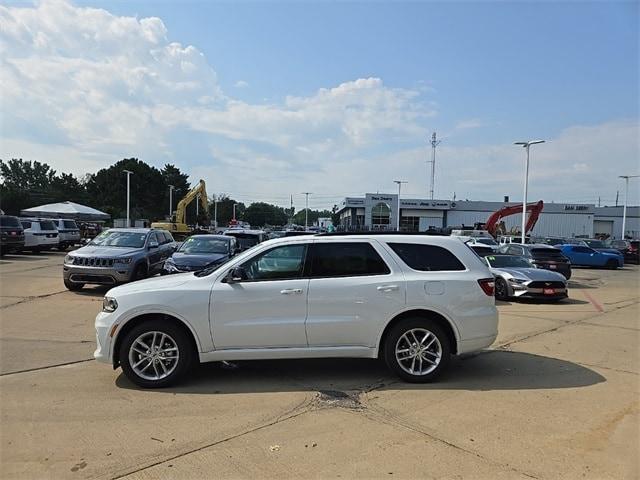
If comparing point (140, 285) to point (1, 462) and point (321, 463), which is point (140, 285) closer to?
point (1, 462)

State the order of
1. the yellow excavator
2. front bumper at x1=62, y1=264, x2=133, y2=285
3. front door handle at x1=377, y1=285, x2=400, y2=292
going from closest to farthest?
1. front door handle at x1=377, y1=285, x2=400, y2=292
2. front bumper at x1=62, y1=264, x2=133, y2=285
3. the yellow excavator

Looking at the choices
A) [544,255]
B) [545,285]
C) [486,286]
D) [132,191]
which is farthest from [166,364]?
[132,191]

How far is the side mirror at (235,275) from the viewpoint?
18.2 ft

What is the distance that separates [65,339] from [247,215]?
134 meters

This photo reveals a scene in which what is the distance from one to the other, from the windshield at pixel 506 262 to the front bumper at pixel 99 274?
402 inches

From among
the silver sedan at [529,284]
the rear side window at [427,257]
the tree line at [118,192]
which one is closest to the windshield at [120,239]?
the rear side window at [427,257]

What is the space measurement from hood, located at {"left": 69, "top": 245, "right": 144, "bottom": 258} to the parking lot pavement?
4.91 metres

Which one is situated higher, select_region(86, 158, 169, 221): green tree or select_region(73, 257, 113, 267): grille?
select_region(86, 158, 169, 221): green tree

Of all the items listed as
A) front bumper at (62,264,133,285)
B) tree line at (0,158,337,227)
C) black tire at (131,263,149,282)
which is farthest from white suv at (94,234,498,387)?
tree line at (0,158,337,227)

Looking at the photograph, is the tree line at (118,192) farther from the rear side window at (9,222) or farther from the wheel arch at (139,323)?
the wheel arch at (139,323)

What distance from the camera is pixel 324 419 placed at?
4.60 metres

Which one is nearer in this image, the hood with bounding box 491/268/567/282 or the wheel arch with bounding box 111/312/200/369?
the wheel arch with bounding box 111/312/200/369

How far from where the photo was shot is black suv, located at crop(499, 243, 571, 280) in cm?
1831

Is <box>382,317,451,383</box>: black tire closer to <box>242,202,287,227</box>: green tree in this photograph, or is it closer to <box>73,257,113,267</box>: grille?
<box>73,257,113,267</box>: grille
